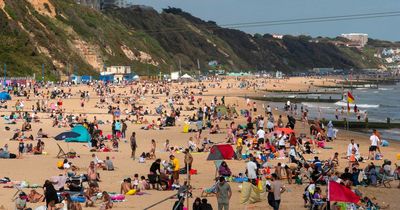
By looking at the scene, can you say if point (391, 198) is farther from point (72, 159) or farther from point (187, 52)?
point (187, 52)

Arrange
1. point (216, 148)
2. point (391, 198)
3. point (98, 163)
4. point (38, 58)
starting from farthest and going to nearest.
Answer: point (38, 58) → point (98, 163) → point (216, 148) → point (391, 198)

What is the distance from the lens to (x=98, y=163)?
20.2m

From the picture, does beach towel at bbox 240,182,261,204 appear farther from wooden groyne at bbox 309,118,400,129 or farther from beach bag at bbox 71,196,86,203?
wooden groyne at bbox 309,118,400,129

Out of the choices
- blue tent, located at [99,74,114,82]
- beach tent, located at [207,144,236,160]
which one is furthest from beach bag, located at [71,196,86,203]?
blue tent, located at [99,74,114,82]

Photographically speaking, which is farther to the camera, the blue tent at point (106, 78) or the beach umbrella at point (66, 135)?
the blue tent at point (106, 78)

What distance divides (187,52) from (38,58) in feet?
272

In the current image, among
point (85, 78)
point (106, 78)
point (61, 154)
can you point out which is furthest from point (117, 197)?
point (106, 78)

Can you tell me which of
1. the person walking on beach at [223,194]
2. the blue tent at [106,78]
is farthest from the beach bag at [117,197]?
the blue tent at [106,78]

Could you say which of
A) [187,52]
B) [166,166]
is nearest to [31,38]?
[166,166]

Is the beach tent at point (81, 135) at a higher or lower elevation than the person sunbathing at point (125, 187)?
higher

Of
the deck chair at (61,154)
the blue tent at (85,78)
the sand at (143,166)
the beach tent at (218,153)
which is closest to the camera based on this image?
the sand at (143,166)

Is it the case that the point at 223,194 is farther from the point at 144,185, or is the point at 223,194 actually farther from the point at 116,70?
the point at 116,70

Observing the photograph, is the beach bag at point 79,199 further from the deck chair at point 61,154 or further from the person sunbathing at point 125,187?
the deck chair at point 61,154

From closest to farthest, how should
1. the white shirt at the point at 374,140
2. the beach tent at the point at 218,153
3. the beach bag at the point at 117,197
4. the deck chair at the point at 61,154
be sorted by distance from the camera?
1. the beach bag at the point at 117,197
2. the beach tent at the point at 218,153
3. the deck chair at the point at 61,154
4. the white shirt at the point at 374,140
